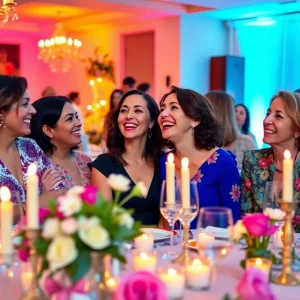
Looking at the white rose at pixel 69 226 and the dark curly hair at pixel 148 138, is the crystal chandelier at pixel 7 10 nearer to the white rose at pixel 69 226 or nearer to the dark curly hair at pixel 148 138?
the dark curly hair at pixel 148 138

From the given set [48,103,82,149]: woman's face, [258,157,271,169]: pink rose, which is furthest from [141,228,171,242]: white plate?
[48,103,82,149]: woman's face

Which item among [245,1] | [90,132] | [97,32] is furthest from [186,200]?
[97,32]

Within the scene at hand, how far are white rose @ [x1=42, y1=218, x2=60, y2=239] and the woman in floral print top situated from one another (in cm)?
187

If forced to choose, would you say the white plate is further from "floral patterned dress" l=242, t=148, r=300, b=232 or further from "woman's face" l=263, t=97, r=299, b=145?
"woman's face" l=263, t=97, r=299, b=145

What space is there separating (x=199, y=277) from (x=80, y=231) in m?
0.50

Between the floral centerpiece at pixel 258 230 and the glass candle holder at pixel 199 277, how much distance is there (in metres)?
0.18

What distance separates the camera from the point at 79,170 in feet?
11.1

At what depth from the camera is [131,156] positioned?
126 inches

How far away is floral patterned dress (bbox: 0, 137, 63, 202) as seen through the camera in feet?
9.69

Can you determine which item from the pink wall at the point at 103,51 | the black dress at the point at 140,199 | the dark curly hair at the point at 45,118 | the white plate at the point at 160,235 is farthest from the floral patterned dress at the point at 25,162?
Answer: the pink wall at the point at 103,51

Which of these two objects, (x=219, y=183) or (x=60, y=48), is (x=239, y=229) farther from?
(x=60, y=48)

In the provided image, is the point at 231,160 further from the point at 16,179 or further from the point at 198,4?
the point at 198,4

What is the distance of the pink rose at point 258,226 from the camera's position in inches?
67.6

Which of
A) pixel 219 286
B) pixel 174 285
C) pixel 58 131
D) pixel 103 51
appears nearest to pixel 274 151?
pixel 58 131
